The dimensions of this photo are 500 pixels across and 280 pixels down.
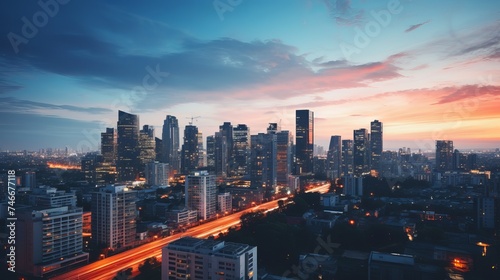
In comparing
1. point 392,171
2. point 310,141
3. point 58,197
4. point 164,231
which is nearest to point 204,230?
point 164,231

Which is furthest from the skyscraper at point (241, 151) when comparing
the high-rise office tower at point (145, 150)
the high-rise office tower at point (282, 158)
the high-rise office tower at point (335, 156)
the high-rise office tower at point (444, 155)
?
the high-rise office tower at point (444, 155)

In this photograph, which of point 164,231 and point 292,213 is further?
point 292,213

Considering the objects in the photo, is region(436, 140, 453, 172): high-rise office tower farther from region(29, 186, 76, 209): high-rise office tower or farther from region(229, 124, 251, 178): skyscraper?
region(29, 186, 76, 209): high-rise office tower

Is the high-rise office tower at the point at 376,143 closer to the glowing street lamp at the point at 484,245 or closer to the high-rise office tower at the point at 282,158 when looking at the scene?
Result: the high-rise office tower at the point at 282,158

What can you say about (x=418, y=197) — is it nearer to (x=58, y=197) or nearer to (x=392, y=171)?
(x=392, y=171)

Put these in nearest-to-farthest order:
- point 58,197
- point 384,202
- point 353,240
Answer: point 353,240 → point 58,197 → point 384,202
